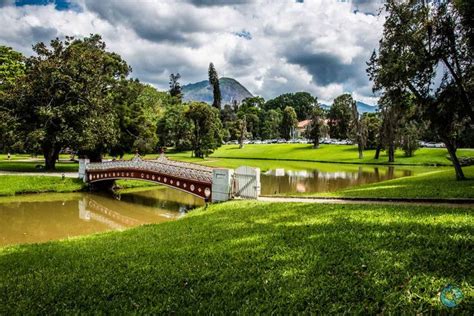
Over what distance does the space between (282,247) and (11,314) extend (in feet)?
16.4

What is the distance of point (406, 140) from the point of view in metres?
64.6

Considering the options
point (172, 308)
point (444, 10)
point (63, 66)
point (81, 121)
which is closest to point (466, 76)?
point (444, 10)

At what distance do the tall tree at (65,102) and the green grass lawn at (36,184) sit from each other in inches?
138

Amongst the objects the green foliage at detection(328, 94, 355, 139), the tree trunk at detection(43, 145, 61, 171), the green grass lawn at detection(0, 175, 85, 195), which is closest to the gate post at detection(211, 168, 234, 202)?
the green grass lawn at detection(0, 175, 85, 195)

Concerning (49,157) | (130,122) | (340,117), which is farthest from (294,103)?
(49,157)

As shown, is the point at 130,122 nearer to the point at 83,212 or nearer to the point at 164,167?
the point at 164,167

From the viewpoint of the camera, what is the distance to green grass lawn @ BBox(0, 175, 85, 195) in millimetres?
28891

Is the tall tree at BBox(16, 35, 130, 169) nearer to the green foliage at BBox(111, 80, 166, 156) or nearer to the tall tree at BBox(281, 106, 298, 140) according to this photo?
the green foliage at BBox(111, 80, 166, 156)

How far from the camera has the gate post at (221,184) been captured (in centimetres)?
1853

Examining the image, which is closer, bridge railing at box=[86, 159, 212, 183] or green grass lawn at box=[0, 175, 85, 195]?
bridge railing at box=[86, 159, 212, 183]

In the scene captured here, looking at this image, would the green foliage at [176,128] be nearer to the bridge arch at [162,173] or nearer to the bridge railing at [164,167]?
the bridge arch at [162,173]

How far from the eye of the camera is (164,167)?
2500cm

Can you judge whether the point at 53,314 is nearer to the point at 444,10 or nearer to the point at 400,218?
the point at 400,218

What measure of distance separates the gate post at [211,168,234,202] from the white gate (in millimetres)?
354
